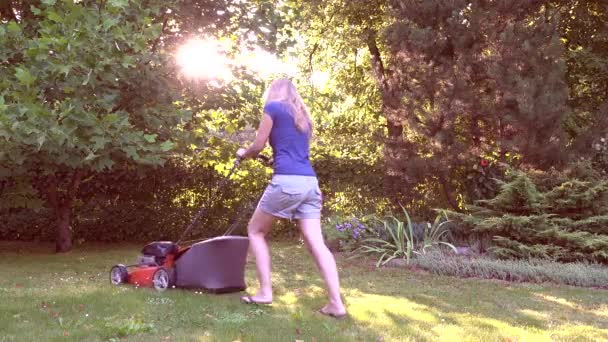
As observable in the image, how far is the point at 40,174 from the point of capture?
9.79 m

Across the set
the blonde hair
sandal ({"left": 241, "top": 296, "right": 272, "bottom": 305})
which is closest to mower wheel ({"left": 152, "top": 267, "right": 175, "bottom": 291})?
sandal ({"left": 241, "top": 296, "right": 272, "bottom": 305})

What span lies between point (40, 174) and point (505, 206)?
727 centimetres

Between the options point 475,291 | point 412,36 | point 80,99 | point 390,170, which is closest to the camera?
point 475,291

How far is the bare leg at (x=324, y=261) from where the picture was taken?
4523 millimetres

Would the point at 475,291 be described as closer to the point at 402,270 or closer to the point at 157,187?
the point at 402,270

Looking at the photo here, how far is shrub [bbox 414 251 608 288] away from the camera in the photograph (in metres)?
6.93

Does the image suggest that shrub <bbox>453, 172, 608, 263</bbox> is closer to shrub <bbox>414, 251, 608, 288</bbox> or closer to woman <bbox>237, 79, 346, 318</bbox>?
shrub <bbox>414, 251, 608, 288</bbox>

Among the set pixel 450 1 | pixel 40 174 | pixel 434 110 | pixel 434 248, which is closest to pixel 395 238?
pixel 434 248

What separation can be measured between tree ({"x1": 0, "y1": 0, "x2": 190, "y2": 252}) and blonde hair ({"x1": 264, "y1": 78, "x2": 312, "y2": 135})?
120 inches

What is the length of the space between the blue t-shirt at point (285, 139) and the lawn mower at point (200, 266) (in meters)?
0.49

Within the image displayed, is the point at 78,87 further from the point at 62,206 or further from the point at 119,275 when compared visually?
the point at 62,206

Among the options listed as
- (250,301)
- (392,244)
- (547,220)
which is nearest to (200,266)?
(250,301)

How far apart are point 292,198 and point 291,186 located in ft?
0.30

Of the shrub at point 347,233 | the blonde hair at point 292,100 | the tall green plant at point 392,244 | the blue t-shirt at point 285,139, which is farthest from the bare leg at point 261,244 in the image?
the shrub at point 347,233
